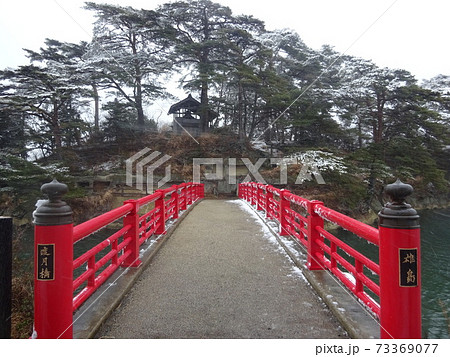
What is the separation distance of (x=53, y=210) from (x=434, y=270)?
451 inches

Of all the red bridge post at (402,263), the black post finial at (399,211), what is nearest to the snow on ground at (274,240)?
the red bridge post at (402,263)

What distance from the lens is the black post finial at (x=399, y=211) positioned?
181cm

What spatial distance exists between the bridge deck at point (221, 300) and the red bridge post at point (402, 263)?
2.40 ft

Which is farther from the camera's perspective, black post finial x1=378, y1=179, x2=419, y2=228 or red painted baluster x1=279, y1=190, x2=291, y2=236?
red painted baluster x1=279, y1=190, x2=291, y2=236

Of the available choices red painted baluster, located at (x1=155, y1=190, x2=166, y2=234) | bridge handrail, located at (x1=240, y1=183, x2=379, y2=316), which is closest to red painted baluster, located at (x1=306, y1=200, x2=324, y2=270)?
bridge handrail, located at (x1=240, y1=183, x2=379, y2=316)

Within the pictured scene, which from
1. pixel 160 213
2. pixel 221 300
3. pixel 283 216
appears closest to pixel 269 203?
pixel 283 216

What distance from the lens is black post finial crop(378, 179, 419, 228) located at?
181 centimetres

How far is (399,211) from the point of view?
72.4 inches

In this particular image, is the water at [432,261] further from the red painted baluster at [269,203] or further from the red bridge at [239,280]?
the red painted baluster at [269,203]

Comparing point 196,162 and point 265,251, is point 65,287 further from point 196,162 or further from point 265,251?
point 196,162

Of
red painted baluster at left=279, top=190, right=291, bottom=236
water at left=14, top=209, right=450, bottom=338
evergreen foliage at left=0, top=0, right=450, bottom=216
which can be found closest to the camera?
red painted baluster at left=279, top=190, right=291, bottom=236

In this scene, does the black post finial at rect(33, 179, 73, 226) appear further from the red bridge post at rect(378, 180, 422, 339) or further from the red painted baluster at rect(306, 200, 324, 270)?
the red painted baluster at rect(306, 200, 324, 270)

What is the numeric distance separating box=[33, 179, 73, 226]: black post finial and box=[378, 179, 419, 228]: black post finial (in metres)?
2.19

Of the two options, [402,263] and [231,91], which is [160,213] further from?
[231,91]
